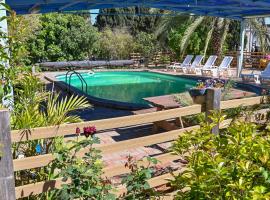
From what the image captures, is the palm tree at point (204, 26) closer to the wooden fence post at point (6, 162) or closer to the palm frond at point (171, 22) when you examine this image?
the palm frond at point (171, 22)

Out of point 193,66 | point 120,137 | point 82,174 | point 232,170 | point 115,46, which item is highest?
point 115,46

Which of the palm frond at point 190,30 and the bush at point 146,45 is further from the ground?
the palm frond at point 190,30

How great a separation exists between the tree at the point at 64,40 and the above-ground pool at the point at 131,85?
3.76m

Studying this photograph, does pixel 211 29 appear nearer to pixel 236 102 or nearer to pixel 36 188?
pixel 236 102

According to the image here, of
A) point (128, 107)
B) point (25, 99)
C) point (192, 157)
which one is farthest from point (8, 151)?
point (128, 107)

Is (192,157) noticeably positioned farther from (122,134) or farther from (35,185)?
(122,134)

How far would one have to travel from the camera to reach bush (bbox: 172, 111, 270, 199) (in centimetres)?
187

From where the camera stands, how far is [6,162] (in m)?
2.48

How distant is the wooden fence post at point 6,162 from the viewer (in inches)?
95.4

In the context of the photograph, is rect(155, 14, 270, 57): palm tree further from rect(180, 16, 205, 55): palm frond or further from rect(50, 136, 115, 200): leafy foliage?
rect(50, 136, 115, 200): leafy foliage

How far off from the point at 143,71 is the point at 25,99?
16699 millimetres

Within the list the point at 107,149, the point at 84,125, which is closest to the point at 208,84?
the point at 107,149

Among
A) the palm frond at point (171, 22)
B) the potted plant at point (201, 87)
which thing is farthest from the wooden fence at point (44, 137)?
the palm frond at point (171, 22)

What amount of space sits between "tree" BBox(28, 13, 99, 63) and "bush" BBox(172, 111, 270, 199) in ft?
67.1
